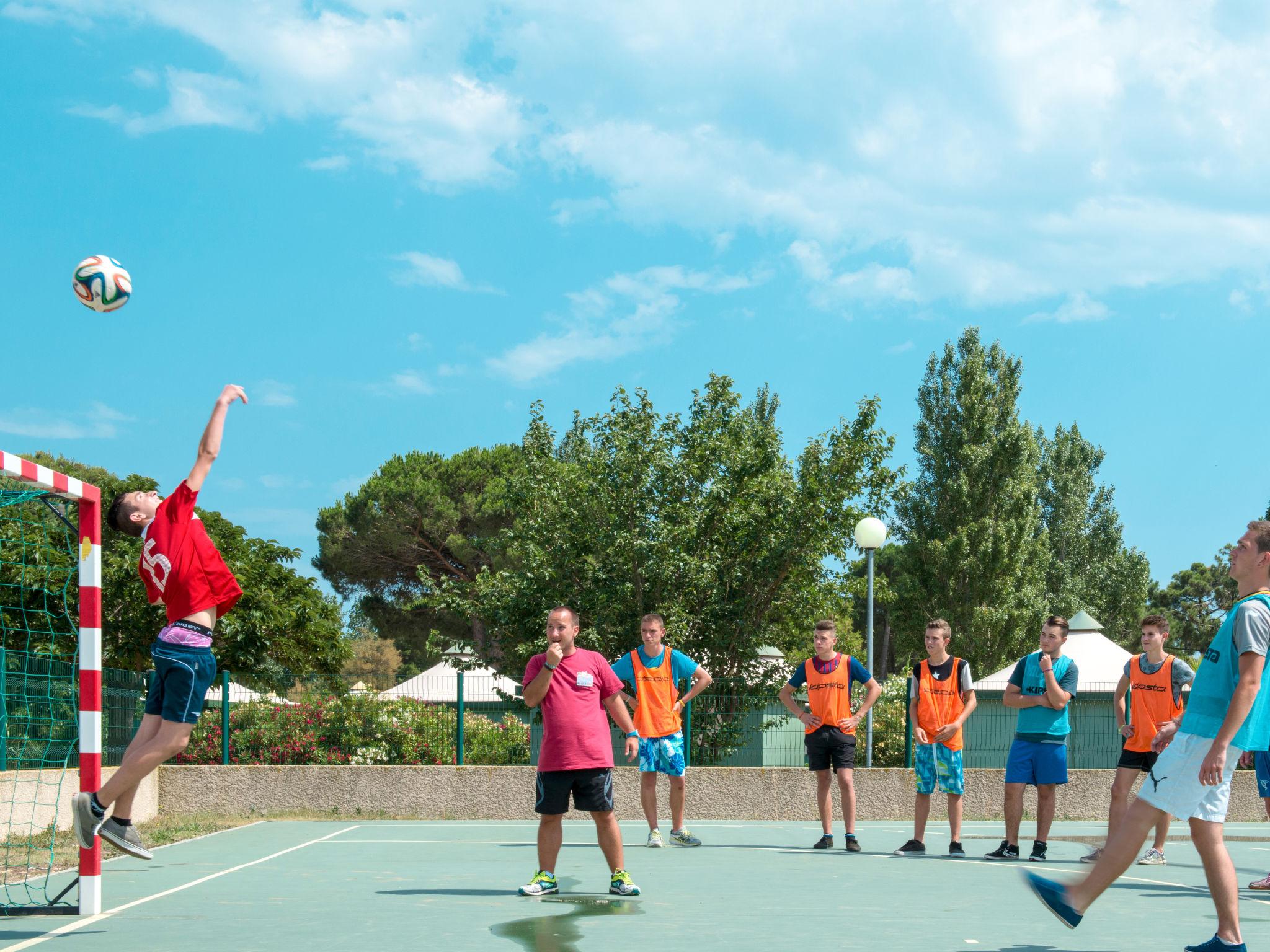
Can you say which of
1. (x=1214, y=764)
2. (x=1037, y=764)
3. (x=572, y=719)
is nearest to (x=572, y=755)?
(x=572, y=719)

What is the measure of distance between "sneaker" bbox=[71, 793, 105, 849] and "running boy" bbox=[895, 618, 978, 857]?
258 inches

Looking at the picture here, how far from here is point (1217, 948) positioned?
536 centimetres

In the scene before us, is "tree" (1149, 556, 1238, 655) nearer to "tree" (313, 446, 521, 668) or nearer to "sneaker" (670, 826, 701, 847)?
"tree" (313, 446, 521, 668)

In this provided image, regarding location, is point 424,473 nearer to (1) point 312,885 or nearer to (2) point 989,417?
(2) point 989,417

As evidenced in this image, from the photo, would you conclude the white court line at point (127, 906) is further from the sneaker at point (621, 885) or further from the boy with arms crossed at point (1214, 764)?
the boy with arms crossed at point (1214, 764)

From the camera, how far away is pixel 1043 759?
10.0 metres

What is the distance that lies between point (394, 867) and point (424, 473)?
41383mm

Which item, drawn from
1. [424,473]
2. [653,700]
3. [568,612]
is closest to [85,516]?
[568,612]

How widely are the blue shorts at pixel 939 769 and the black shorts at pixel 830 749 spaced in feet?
2.21

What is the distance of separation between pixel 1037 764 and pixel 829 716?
1821 millimetres

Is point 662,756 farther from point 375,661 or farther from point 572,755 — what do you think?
point 375,661

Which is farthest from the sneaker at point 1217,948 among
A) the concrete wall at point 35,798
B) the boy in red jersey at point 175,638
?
the concrete wall at point 35,798

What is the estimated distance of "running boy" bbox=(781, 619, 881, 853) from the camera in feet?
35.9

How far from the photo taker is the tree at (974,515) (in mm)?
42438
